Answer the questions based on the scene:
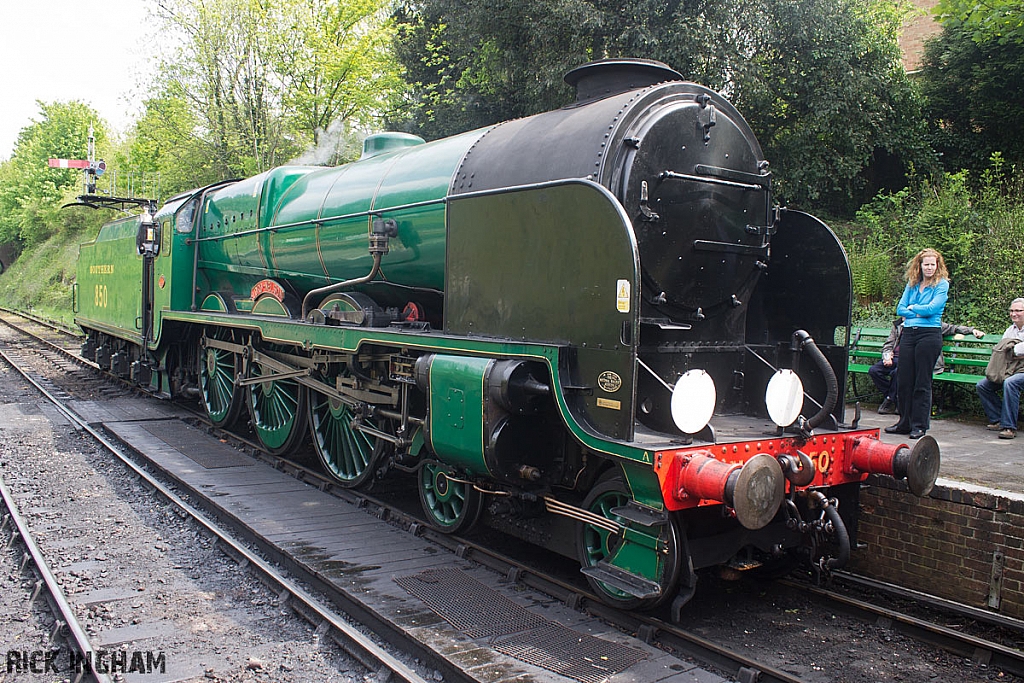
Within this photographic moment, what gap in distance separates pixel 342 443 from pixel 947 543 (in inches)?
169

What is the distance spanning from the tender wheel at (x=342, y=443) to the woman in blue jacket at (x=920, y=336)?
389cm

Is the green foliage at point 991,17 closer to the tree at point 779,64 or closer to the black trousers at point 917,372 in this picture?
the tree at point 779,64

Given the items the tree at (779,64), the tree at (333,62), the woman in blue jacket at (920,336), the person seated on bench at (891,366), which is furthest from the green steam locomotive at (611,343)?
the tree at (333,62)

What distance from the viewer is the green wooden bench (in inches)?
284

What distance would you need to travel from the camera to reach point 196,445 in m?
8.13

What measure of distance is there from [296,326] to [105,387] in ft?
26.3

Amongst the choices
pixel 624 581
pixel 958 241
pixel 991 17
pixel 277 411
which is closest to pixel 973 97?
pixel 991 17

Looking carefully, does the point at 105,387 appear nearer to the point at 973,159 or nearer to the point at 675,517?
the point at 675,517

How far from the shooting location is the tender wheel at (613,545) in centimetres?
359

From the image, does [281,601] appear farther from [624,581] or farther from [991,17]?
[991,17]

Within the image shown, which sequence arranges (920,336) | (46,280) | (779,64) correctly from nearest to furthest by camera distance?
(920,336) < (779,64) < (46,280)

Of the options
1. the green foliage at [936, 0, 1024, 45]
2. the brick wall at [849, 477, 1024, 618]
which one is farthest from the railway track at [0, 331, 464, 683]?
the green foliage at [936, 0, 1024, 45]

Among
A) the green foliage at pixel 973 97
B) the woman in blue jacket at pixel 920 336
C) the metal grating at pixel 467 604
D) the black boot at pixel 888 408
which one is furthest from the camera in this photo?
the green foliage at pixel 973 97

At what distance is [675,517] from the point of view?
3.65 metres
